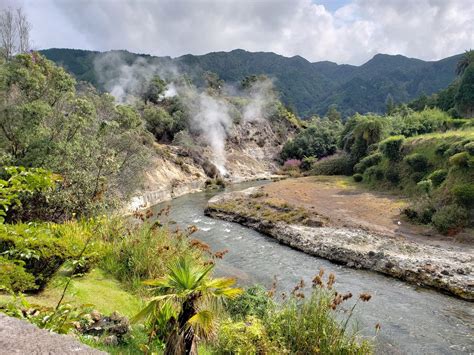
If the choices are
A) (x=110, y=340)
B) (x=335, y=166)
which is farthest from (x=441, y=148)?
(x=110, y=340)

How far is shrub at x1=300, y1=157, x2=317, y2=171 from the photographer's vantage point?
5994cm

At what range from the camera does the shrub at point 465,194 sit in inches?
819

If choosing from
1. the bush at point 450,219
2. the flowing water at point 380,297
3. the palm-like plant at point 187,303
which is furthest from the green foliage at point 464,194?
the palm-like plant at point 187,303

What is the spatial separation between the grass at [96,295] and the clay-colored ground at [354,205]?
1616 cm

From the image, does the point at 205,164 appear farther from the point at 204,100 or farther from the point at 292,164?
the point at 204,100

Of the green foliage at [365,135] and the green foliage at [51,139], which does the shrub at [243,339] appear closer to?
the green foliage at [51,139]

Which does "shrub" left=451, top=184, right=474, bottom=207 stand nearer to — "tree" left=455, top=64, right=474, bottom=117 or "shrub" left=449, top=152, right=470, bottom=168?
"shrub" left=449, top=152, right=470, bottom=168

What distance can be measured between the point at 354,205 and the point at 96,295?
78.8 ft

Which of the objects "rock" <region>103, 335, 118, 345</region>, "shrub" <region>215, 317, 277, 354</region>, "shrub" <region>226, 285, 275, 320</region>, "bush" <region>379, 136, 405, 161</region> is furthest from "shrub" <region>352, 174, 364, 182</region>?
"rock" <region>103, 335, 118, 345</region>

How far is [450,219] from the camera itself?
20.3 m

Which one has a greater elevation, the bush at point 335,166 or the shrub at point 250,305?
the bush at point 335,166

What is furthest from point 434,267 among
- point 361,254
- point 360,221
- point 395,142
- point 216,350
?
point 395,142

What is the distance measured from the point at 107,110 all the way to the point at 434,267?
3095cm

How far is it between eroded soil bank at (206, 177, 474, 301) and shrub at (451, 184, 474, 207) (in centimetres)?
290
